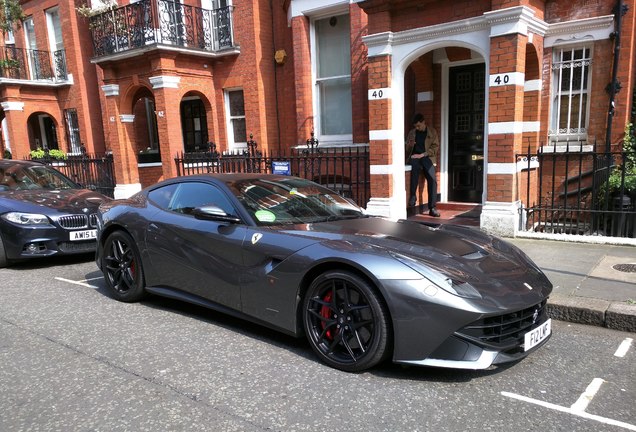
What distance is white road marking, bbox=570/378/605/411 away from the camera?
10.3 feet

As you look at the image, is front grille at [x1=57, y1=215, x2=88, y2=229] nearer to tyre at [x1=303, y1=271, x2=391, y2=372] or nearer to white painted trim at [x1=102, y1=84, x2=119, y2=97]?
tyre at [x1=303, y1=271, x2=391, y2=372]

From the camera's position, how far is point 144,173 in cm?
1456

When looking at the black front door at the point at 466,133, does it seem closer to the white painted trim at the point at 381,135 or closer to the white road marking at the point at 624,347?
the white painted trim at the point at 381,135

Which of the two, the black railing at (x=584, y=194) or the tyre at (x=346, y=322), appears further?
the black railing at (x=584, y=194)

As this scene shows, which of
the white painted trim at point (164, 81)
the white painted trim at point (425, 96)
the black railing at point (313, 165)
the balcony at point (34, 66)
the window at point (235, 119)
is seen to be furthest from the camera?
the balcony at point (34, 66)

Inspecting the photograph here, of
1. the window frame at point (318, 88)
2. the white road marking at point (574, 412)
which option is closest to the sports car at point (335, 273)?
the white road marking at point (574, 412)

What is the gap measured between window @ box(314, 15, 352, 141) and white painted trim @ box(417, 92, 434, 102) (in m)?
1.75

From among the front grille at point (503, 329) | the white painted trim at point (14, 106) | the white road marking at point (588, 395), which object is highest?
the white painted trim at point (14, 106)

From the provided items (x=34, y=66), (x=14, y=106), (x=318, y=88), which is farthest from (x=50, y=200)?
(x=34, y=66)

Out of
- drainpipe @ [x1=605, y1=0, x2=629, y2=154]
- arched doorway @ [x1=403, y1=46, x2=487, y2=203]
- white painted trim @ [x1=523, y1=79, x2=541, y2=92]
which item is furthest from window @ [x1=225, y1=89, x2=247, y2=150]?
drainpipe @ [x1=605, y1=0, x2=629, y2=154]

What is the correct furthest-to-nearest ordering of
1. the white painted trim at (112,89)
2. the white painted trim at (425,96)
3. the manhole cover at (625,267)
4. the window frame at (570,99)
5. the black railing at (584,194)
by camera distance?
the white painted trim at (112,89), the white painted trim at (425,96), the window frame at (570,99), the black railing at (584,194), the manhole cover at (625,267)

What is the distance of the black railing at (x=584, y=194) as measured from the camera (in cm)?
739

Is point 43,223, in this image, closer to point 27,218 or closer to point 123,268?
point 27,218

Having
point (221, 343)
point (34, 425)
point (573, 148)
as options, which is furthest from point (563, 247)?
point (34, 425)
